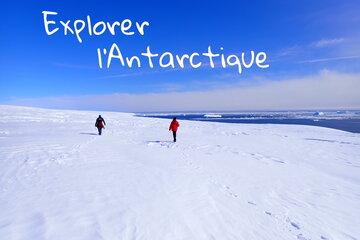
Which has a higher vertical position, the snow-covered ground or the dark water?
the snow-covered ground

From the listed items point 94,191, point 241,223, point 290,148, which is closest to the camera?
point 241,223

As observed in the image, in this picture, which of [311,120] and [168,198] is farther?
[311,120]

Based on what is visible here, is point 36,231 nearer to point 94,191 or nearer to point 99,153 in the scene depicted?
point 94,191

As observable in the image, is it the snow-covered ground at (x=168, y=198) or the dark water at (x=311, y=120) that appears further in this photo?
the dark water at (x=311, y=120)

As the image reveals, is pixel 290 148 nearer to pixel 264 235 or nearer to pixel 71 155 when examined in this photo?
pixel 71 155

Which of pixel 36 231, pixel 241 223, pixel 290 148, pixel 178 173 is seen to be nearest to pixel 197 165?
pixel 178 173

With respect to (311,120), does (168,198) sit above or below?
above

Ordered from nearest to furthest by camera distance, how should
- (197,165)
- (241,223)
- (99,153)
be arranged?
(241,223), (197,165), (99,153)

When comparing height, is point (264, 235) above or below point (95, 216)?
below

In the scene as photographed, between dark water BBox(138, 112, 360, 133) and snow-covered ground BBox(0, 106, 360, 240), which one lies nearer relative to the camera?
snow-covered ground BBox(0, 106, 360, 240)

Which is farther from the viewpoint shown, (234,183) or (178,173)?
(178,173)

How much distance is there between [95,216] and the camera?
6258mm

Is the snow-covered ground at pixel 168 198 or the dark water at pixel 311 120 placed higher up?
the snow-covered ground at pixel 168 198

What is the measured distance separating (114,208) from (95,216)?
0.54m
